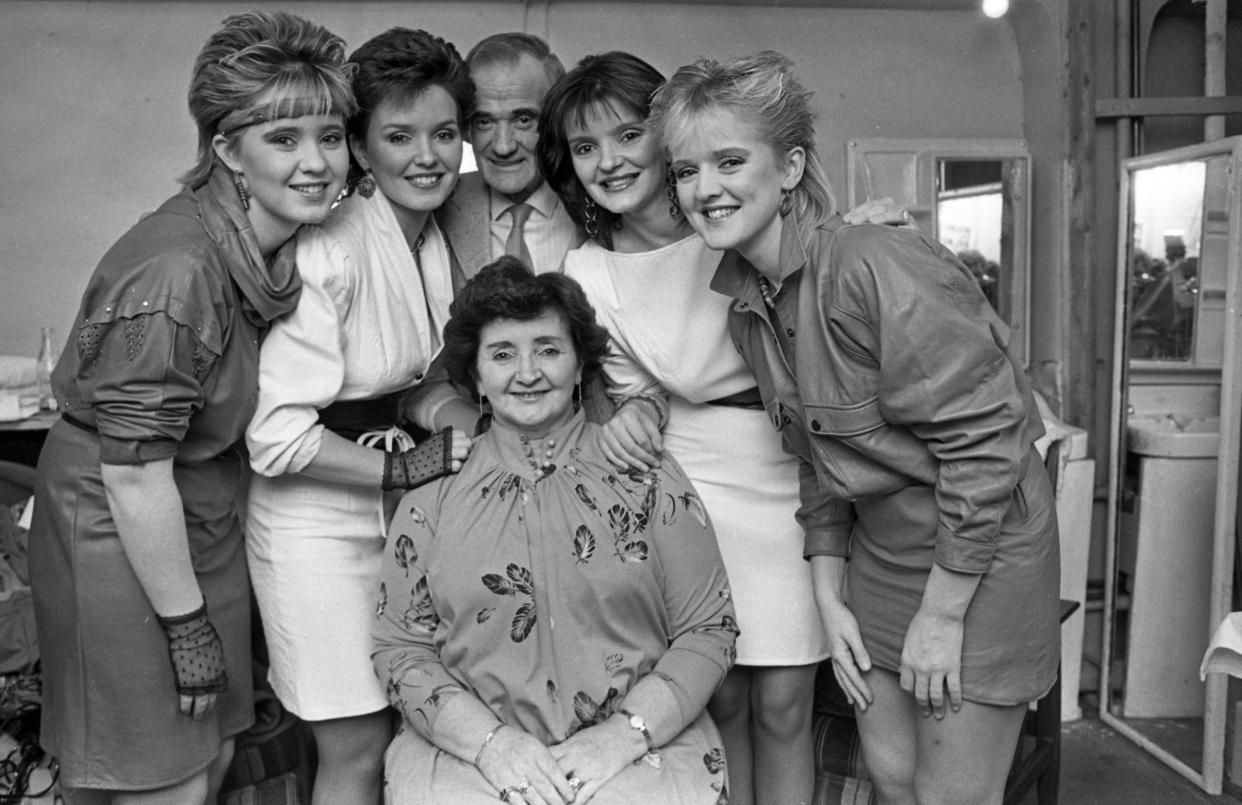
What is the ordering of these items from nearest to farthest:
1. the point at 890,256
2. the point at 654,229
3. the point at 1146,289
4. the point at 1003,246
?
the point at 890,256
the point at 654,229
the point at 1146,289
the point at 1003,246

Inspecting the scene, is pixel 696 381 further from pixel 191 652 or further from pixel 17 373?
pixel 17 373

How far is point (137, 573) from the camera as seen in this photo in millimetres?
2061

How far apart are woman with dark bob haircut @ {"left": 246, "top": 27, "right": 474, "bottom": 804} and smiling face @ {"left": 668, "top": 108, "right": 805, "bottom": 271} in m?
0.61

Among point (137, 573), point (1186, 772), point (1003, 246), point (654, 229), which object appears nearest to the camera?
point (137, 573)

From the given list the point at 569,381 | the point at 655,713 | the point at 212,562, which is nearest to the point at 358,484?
the point at 212,562

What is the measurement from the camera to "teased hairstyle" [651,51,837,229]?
6.57 feet

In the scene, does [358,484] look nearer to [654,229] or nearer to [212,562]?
[212,562]

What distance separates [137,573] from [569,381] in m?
0.84

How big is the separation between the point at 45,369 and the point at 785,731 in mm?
2572

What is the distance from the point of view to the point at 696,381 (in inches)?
96.1

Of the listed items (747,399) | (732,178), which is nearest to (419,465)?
(747,399)

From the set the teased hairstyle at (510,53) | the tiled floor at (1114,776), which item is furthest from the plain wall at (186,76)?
the teased hairstyle at (510,53)

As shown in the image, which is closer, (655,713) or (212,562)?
(655,713)

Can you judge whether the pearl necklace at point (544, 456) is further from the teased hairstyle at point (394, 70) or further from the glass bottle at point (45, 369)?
the glass bottle at point (45, 369)
